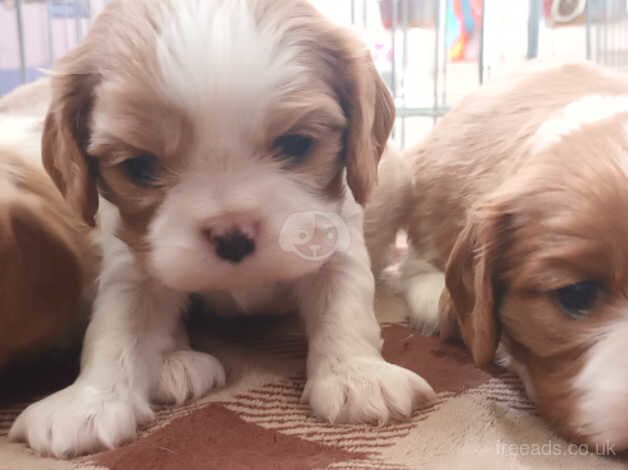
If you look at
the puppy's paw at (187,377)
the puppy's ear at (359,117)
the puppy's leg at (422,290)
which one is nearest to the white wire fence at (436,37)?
the puppy's leg at (422,290)

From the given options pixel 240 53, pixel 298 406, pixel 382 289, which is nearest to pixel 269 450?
pixel 298 406

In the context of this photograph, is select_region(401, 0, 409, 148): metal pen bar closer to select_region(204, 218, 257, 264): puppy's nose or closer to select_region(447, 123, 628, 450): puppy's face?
select_region(447, 123, 628, 450): puppy's face

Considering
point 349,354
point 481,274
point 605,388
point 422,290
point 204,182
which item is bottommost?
point 422,290

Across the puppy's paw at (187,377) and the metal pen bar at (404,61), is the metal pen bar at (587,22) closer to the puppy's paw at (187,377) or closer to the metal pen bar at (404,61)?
the metal pen bar at (404,61)

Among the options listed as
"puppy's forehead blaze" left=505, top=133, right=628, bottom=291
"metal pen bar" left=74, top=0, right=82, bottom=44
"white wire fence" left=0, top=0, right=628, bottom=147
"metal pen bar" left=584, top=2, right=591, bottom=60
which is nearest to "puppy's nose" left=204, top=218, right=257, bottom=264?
"puppy's forehead blaze" left=505, top=133, right=628, bottom=291

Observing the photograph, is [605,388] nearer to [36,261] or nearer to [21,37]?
[36,261]

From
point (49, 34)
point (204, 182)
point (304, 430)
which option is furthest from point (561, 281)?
point (49, 34)
